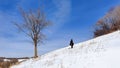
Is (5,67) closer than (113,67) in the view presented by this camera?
No

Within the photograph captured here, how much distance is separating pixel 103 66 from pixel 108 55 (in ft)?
7.69

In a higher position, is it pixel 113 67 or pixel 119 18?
pixel 119 18

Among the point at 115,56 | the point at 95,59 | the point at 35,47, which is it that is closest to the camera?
the point at 115,56

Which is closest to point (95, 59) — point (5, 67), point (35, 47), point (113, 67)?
point (113, 67)

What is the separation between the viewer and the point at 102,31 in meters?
62.3

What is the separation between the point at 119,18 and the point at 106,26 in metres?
3.87

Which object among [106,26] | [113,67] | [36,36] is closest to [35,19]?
[36,36]

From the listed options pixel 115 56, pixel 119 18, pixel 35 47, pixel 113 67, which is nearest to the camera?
pixel 113 67

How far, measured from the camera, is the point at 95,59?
1802 centimetres

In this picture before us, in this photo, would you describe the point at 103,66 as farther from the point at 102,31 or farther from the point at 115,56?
the point at 102,31

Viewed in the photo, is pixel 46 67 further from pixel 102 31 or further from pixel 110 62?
pixel 102 31

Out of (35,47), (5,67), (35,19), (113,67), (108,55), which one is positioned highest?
(35,19)

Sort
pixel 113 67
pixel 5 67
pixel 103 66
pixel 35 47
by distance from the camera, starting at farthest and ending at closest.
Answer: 1. pixel 35 47
2. pixel 5 67
3. pixel 103 66
4. pixel 113 67

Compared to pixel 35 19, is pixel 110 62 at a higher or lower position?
lower
